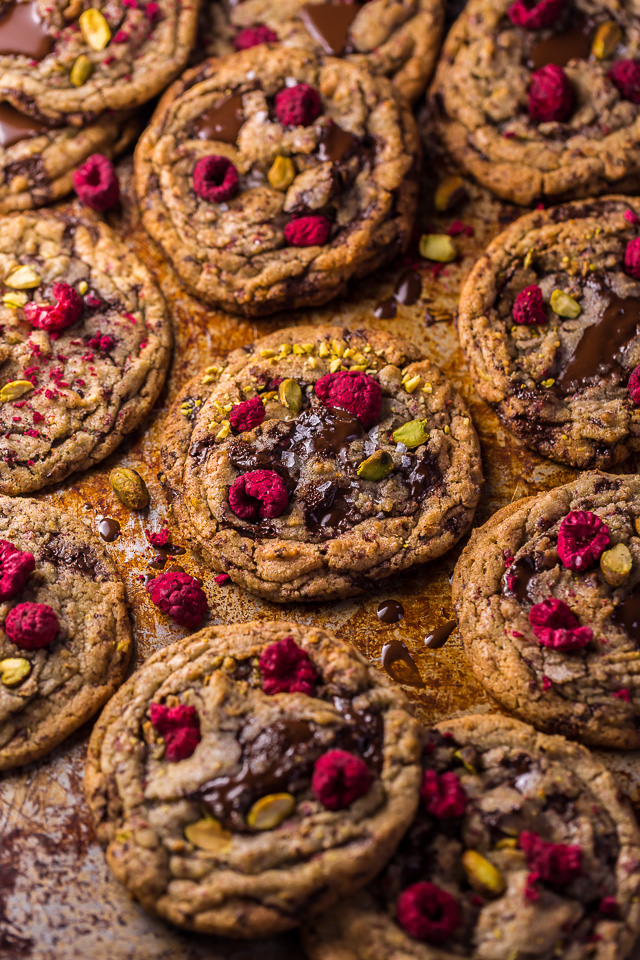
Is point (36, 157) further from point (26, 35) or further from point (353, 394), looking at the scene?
point (353, 394)

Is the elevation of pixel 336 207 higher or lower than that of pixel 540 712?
higher

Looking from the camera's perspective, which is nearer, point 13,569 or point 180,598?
point 13,569

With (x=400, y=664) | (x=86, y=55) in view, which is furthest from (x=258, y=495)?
(x=86, y=55)

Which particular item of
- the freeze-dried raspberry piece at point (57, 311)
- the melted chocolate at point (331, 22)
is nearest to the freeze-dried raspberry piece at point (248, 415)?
the freeze-dried raspberry piece at point (57, 311)

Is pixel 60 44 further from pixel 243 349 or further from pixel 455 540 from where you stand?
pixel 455 540

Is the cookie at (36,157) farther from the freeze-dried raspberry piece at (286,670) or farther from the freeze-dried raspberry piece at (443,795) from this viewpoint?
the freeze-dried raspberry piece at (443,795)

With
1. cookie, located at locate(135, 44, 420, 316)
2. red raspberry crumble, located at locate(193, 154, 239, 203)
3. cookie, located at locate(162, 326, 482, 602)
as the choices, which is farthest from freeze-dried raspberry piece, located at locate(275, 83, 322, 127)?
cookie, located at locate(162, 326, 482, 602)

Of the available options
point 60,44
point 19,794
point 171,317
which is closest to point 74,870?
point 19,794
